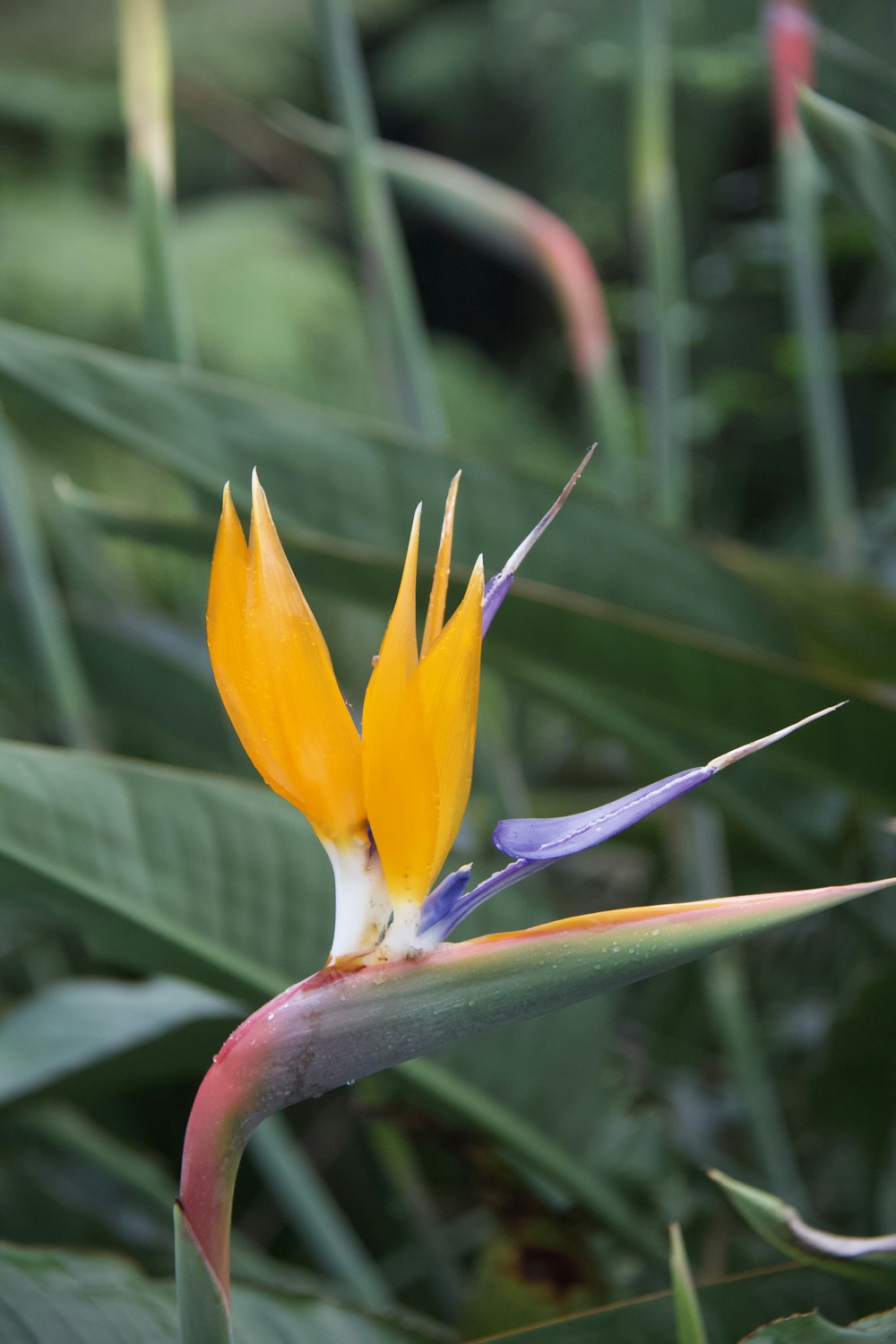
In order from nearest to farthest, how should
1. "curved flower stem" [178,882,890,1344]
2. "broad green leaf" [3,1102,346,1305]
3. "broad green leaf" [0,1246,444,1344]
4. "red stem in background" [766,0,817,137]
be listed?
"curved flower stem" [178,882,890,1344] < "broad green leaf" [0,1246,444,1344] < "broad green leaf" [3,1102,346,1305] < "red stem in background" [766,0,817,137]

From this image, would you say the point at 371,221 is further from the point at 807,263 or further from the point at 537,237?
the point at 807,263

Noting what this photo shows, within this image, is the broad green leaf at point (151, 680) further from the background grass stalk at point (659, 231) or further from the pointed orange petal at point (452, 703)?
the pointed orange petal at point (452, 703)

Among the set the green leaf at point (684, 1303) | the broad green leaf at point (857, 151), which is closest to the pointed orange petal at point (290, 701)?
the green leaf at point (684, 1303)

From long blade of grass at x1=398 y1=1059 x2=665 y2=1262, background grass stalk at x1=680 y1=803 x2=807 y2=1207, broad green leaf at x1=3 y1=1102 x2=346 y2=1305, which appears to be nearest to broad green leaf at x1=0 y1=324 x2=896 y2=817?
background grass stalk at x1=680 y1=803 x2=807 y2=1207

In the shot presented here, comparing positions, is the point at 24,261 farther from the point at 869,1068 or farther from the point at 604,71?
the point at 869,1068

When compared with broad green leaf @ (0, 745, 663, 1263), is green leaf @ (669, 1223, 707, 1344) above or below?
below

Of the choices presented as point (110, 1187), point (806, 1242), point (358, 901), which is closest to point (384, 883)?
point (358, 901)

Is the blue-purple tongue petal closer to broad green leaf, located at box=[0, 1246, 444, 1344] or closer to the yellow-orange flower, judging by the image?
the yellow-orange flower
